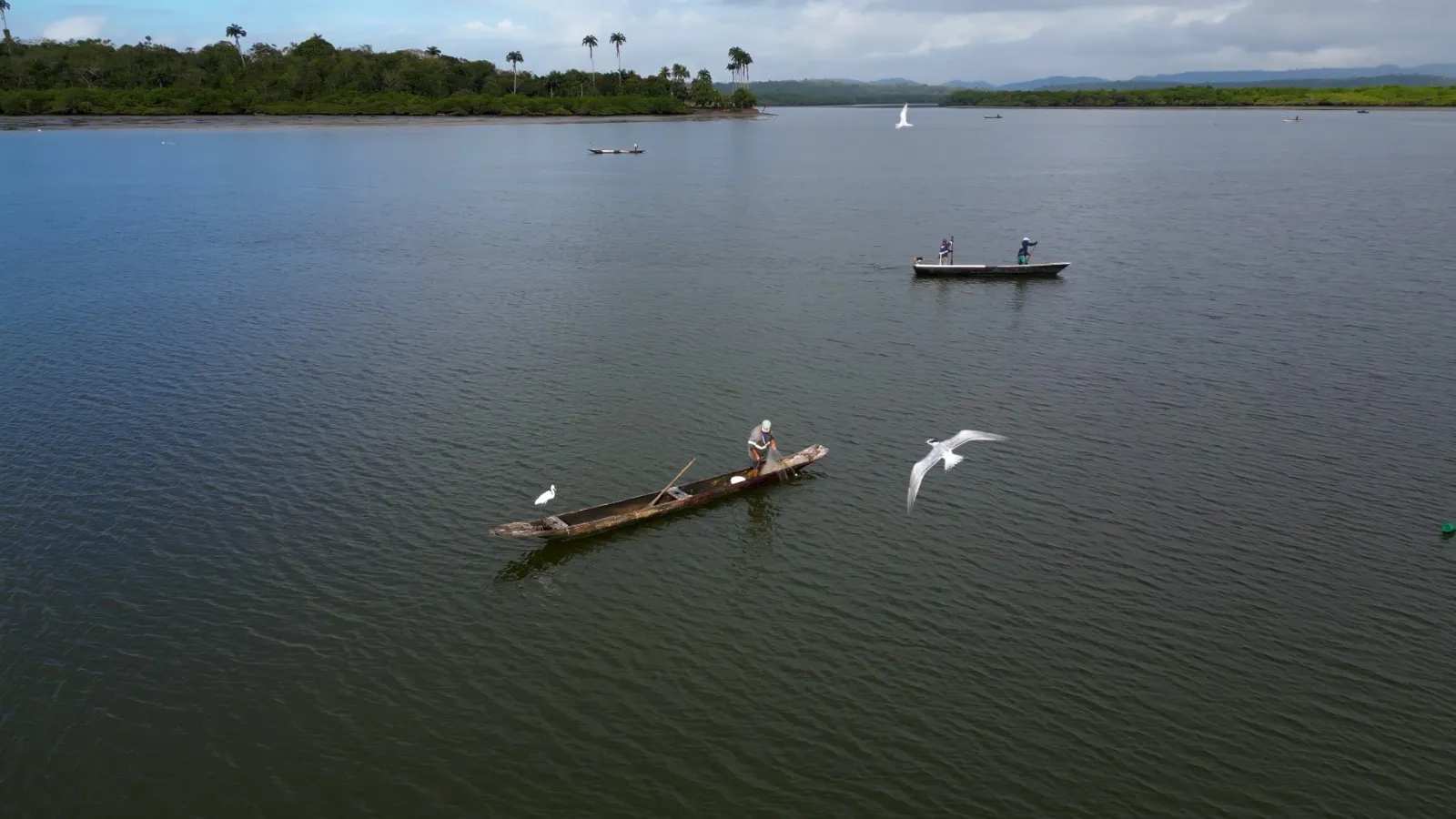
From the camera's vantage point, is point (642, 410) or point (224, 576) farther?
point (642, 410)

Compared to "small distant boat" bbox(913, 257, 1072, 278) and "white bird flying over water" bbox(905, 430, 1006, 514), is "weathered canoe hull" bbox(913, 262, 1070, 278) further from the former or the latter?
"white bird flying over water" bbox(905, 430, 1006, 514)

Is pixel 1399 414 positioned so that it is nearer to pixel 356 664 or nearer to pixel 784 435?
pixel 784 435

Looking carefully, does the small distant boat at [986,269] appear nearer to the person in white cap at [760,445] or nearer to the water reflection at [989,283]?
the water reflection at [989,283]

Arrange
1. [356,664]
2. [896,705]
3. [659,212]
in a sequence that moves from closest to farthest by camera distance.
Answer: [896,705], [356,664], [659,212]

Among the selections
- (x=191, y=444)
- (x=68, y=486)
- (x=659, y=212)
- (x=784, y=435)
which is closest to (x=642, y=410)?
(x=784, y=435)

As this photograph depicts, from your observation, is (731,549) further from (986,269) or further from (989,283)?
(986,269)

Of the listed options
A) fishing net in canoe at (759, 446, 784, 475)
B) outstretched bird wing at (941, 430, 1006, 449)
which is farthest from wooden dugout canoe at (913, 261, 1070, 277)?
fishing net in canoe at (759, 446, 784, 475)

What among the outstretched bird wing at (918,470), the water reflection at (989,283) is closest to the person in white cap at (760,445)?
the outstretched bird wing at (918,470)
